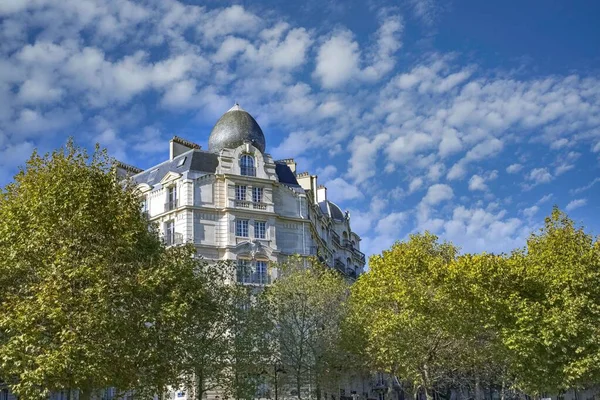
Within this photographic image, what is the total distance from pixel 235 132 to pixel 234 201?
17.6 ft

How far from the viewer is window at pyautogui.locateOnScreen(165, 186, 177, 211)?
4672 centimetres

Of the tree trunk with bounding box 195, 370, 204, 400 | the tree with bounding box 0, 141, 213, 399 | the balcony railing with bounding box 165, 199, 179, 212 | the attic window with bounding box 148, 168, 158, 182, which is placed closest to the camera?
the tree with bounding box 0, 141, 213, 399

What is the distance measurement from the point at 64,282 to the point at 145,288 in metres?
2.82

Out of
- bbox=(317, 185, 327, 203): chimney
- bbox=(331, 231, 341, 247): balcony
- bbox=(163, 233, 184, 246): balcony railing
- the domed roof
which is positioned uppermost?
bbox=(317, 185, 327, 203): chimney

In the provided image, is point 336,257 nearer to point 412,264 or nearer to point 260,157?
point 260,157

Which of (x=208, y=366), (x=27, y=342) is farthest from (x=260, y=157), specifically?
(x=27, y=342)

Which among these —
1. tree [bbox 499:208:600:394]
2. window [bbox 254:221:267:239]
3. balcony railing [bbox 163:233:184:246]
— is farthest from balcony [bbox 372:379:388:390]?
tree [bbox 499:208:600:394]

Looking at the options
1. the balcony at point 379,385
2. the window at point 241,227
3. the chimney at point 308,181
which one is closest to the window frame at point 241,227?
the window at point 241,227

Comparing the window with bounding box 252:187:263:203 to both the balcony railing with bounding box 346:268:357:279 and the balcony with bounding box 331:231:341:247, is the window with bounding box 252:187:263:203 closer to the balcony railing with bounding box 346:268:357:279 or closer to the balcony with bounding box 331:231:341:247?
the balcony with bounding box 331:231:341:247

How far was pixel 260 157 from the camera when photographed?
48188 mm

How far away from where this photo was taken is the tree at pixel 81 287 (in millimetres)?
22531

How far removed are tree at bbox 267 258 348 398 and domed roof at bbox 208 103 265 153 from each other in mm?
12563

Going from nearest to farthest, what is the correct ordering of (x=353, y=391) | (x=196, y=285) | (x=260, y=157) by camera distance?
(x=196, y=285), (x=260, y=157), (x=353, y=391)

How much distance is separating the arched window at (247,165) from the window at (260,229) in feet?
11.1
